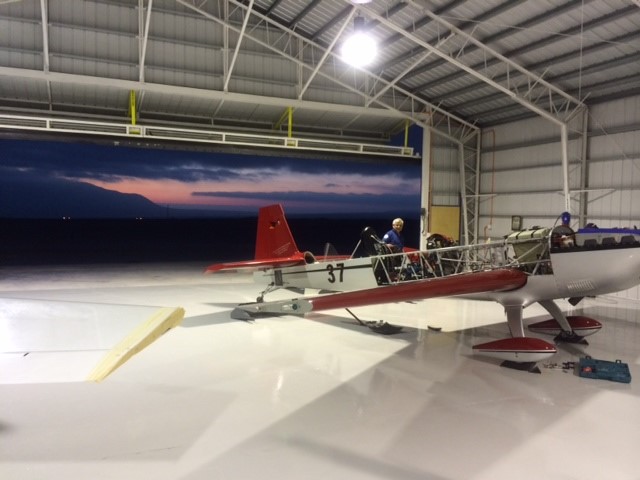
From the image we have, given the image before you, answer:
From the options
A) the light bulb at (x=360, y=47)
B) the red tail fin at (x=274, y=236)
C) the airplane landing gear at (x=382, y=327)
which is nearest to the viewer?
the airplane landing gear at (x=382, y=327)

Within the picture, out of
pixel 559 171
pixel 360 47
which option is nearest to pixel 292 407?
pixel 360 47

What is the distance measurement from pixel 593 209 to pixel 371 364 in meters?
10.8

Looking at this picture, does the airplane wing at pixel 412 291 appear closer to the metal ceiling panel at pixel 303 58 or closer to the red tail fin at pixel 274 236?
the red tail fin at pixel 274 236

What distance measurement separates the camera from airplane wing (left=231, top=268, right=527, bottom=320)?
6.09 m

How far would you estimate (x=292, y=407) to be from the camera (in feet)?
16.3

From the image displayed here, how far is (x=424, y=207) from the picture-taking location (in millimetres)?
18172

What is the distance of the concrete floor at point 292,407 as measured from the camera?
11.8 ft

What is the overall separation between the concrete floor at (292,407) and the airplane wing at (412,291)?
0.90 metres

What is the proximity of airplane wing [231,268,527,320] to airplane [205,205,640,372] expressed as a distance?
13 mm

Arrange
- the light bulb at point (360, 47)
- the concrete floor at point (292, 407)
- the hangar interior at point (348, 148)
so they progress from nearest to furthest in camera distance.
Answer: the concrete floor at point (292, 407)
the hangar interior at point (348, 148)
the light bulb at point (360, 47)

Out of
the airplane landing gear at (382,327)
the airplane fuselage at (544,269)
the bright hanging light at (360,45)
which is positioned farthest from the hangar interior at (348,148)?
the airplane fuselage at (544,269)

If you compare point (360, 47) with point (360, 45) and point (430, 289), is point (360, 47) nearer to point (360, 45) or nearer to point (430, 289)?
point (360, 45)

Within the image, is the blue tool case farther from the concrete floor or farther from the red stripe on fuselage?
the red stripe on fuselage

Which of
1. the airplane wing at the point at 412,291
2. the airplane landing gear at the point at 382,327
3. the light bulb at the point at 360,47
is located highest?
the light bulb at the point at 360,47
